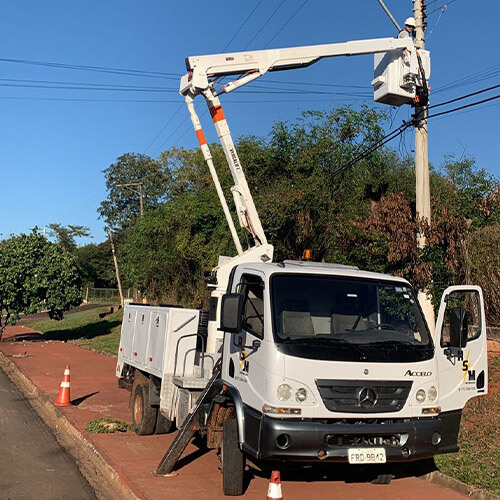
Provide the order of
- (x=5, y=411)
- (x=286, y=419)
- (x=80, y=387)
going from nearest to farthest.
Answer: (x=286, y=419)
(x=5, y=411)
(x=80, y=387)

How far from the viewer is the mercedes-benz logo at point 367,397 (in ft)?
19.9

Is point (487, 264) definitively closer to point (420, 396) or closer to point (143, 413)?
point (420, 396)

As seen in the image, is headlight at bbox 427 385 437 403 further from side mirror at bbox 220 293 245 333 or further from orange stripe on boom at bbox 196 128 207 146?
orange stripe on boom at bbox 196 128 207 146

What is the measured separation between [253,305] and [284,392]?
121cm

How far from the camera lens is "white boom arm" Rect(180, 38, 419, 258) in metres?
10.6

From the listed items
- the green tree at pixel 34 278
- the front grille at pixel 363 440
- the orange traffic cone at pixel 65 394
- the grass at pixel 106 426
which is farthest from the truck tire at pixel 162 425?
the green tree at pixel 34 278

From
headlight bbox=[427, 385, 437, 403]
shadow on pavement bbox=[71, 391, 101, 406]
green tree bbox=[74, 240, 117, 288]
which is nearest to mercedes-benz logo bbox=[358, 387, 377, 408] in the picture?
headlight bbox=[427, 385, 437, 403]

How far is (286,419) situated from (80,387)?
425 inches

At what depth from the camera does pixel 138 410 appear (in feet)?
32.8

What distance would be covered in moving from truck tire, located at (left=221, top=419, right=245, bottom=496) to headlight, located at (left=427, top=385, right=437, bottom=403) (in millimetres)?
2006

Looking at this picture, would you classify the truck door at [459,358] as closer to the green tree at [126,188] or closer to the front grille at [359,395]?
the front grille at [359,395]

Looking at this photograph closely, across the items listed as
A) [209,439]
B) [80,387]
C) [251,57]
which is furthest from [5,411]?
[251,57]

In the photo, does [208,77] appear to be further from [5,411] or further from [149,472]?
[5,411]

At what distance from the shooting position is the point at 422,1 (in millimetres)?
13289
